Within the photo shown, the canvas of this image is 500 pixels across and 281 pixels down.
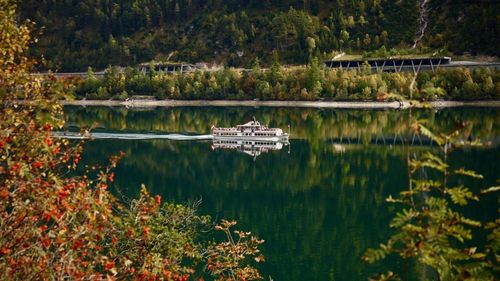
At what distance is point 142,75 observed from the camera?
166500 millimetres

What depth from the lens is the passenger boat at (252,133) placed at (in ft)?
278

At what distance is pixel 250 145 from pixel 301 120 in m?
25.6

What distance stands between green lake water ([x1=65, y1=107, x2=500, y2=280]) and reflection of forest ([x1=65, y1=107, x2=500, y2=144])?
302 millimetres

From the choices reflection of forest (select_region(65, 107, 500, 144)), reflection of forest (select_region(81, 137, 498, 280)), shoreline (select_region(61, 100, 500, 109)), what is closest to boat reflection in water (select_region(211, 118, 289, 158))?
reflection of forest (select_region(81, 137, 498, 280))

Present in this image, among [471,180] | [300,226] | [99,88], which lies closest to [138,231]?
[300,226]

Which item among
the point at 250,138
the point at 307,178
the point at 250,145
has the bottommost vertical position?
the point at 250,145

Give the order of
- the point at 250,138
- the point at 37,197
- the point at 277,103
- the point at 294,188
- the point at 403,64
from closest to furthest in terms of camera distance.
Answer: the point at 37,197, the point at 294,188, the point at 250,138, the point at 277,103, the point at 403,64

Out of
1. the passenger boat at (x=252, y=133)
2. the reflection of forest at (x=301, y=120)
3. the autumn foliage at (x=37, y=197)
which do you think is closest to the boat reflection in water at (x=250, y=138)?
the passenger boat at (x=252, y=133)

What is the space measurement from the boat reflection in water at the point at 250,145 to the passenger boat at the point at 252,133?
19.5 inches

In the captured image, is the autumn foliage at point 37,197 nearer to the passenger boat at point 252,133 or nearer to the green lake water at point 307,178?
the green lake water at point 307,178

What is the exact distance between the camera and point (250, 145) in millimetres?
85875

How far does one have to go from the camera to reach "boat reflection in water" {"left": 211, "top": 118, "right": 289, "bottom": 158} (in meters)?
83.3

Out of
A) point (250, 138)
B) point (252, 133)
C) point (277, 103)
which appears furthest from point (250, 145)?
point (277, 103)

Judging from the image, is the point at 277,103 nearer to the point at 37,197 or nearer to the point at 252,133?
the point at 252,133
